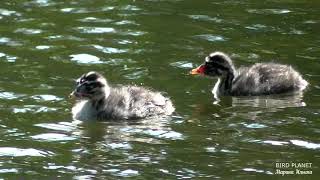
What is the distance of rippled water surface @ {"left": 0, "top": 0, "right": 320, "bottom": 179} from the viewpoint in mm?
10461

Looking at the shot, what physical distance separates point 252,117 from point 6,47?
4.78 metres

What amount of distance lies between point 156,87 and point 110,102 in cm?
123

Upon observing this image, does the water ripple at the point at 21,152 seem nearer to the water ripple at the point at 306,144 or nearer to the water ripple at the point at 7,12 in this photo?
the water ripple at the point at 306,144

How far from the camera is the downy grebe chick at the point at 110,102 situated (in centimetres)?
1236

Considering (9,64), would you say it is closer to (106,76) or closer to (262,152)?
(106,76)

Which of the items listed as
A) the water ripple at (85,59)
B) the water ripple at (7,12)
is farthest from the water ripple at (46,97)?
the water ripple at (7,12)

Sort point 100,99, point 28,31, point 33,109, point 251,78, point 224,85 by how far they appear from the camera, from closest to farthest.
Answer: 1. point 33,109
2. point 100,99
3. point 251,78
4. point 224,85
5. point 28,31

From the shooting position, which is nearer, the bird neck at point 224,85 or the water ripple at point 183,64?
the bird neck at point 224,85

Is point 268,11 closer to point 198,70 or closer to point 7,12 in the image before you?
point 198,70

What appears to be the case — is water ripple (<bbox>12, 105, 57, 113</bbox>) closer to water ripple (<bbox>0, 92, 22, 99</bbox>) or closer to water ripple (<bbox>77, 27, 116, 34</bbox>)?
water ripple (<bbox>0, 92, 22, 99</bbox>)

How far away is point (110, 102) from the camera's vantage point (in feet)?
40.8

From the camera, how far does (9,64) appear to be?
14.4 meters

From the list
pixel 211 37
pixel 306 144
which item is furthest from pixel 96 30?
pixel 306 144

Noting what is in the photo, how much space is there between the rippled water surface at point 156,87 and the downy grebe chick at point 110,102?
0.21 metres
